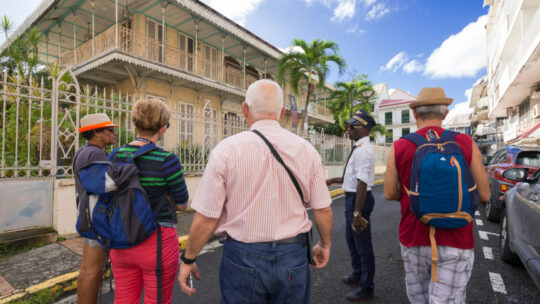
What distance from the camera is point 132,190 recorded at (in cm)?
179

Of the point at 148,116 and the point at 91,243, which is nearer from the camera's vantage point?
the point at 148,116

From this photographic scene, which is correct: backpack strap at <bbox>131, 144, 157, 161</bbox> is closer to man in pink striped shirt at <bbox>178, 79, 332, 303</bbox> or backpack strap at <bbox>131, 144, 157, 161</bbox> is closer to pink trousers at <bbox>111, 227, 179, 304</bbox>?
pink trousers at <bbox>111, 227, 179, 304</bbox>

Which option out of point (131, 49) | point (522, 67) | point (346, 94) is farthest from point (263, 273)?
point (346, 94)

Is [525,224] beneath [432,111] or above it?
beneath

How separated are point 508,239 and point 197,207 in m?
4.20

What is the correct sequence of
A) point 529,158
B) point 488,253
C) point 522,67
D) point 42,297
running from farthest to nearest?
point 522,67 < point 529,158 < point 488,253 < point 42,297

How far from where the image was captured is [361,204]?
2.82 meters

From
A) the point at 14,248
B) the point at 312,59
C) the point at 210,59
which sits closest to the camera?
the point at 14,248

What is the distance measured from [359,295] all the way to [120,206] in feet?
7.90

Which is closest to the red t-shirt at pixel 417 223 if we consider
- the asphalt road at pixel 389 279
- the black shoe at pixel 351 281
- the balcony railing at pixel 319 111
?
the asphalt road at pixel 389 279

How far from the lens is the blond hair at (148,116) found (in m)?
1.96

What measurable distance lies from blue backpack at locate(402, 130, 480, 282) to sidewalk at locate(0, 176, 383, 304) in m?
3.69

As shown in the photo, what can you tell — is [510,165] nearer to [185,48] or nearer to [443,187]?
[443,187]

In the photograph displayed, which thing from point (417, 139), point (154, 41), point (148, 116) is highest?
point (154, 41)
